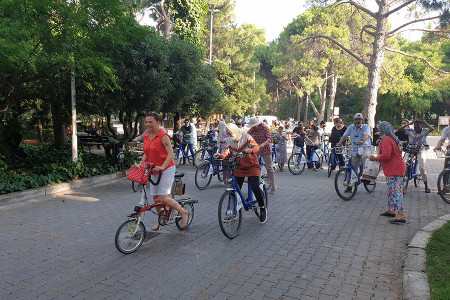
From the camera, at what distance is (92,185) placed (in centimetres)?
991

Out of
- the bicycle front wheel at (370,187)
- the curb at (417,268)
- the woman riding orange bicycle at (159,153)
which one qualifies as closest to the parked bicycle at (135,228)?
the woman riding orange bicycle at (159,153)

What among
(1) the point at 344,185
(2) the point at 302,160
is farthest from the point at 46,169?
(2) the point at 302,160

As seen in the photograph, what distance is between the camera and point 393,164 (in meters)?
6.46

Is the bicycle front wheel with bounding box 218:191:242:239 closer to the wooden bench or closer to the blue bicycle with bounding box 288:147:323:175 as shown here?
the blue bicycle with bounding box 288:147:323:175

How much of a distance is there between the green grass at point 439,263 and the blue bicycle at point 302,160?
21.8 feet

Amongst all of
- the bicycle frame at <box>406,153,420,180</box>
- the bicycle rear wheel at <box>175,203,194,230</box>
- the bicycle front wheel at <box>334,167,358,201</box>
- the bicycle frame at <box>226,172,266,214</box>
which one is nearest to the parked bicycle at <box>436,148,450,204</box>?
the bicycle frame at <box>406,153,420,180</box>

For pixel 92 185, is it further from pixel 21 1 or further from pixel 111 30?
pixel 21 1

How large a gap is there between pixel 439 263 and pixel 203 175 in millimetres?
6147

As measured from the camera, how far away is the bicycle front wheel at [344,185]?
826 cm

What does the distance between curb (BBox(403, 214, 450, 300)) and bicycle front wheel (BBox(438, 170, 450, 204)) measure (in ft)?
7.67

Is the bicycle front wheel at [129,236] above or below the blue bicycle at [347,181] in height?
below

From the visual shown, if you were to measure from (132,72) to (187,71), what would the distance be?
Answer: 96.2 inches

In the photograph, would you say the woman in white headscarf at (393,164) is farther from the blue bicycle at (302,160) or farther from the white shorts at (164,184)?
the blue bicycle at (302,160)

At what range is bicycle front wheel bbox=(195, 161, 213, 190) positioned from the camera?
31.7 ft
